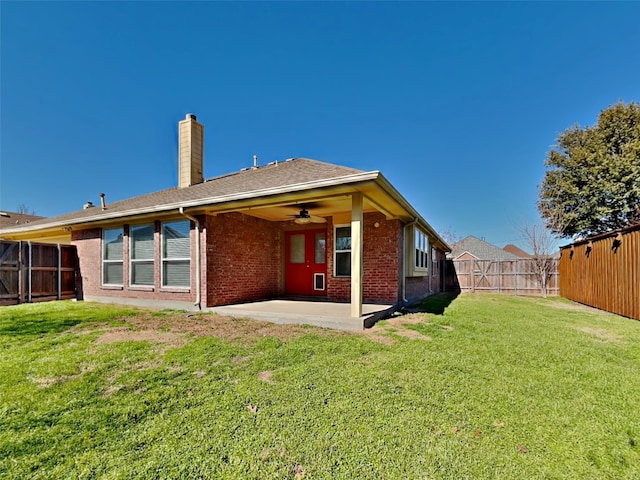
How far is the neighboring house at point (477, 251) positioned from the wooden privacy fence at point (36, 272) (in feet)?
91.2

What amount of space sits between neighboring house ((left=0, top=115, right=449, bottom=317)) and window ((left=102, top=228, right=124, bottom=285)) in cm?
3

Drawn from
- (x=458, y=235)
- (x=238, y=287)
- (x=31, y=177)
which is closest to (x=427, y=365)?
(x=238, y=287)

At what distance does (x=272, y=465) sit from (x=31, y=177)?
2631cm

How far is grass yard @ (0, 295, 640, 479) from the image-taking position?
6.71ft

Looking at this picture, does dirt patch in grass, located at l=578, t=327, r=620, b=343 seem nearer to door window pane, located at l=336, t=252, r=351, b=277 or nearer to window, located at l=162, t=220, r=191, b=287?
door window pane, located at l=336, t=252, r=351, b=277

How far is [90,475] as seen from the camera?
1935mm

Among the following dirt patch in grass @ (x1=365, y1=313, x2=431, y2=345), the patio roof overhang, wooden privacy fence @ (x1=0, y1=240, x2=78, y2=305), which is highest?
the patio roof overhang

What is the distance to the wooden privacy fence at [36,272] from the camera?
8.68 m

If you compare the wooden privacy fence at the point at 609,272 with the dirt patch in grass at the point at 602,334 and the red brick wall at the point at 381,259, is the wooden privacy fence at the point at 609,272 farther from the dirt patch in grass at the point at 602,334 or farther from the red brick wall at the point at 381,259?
the red brick wall at the point at 381,259

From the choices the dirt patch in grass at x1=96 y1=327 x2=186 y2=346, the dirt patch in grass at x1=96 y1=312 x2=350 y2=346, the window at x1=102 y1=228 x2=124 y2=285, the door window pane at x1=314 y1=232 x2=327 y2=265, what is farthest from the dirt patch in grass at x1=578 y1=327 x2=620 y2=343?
the window at x1=102 y1=228 x2=124 y2=285

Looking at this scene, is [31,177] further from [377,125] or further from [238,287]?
[377,125]

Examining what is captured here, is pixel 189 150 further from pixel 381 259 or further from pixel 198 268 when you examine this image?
pixel 381 259

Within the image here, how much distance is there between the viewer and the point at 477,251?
2952cm

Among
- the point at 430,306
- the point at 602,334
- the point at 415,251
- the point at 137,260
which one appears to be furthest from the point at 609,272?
the point at 137,260
